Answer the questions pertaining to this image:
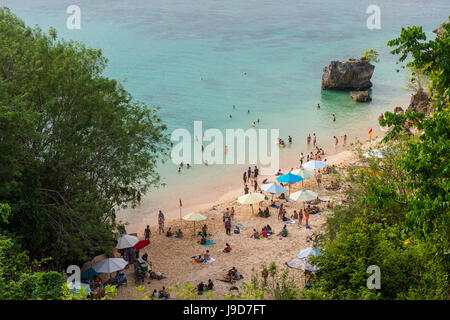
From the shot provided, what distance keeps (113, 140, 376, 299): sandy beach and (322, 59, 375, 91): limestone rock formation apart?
38286mm

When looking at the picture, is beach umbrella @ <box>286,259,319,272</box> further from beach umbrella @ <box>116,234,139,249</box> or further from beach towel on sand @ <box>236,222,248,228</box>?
beach umbrella @ <box>116,234,139,249</box>

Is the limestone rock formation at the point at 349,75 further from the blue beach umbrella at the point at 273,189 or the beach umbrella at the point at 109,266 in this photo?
the beach umbrella at the point at 109,266

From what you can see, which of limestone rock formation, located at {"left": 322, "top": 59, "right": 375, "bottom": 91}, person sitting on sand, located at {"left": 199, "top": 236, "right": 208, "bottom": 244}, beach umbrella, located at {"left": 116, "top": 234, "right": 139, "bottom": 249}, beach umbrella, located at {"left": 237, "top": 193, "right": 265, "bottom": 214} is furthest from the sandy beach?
limestone rock formation, located at {"left": 322, "top": 59, "right": 375, "bottom": 91}

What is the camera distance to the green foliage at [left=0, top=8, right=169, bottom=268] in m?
19.4

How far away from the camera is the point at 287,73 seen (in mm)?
85000

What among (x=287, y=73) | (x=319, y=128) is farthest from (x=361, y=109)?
(x=287, y=73)

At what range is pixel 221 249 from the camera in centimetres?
2767

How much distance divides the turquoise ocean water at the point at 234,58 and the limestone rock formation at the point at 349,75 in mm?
1722

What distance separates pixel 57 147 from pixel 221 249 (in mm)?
11114

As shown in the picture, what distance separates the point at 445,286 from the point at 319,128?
44198mm

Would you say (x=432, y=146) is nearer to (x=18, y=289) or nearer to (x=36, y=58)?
(x=18, y=289)

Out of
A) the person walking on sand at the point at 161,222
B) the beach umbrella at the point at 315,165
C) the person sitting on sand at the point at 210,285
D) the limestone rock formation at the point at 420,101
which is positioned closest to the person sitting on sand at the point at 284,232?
the person sitting on sand at the point at 210,285

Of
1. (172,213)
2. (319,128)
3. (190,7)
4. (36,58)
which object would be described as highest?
(190,7)

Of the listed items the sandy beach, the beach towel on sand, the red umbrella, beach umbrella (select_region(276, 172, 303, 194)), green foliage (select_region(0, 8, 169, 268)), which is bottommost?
the sandy beach
